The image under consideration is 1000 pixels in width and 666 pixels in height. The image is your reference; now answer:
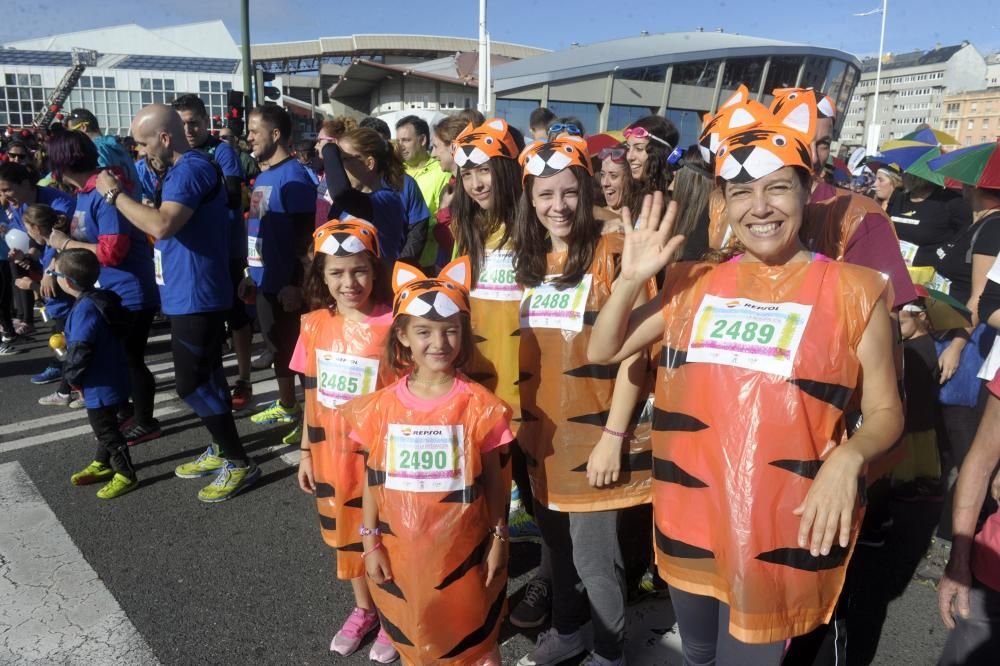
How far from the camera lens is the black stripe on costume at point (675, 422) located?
171 centimetres

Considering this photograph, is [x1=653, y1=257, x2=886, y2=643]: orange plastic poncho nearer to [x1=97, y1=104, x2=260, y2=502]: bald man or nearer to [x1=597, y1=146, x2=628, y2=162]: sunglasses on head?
[x1=597, y1=146, x2=628, y2=162]: sunglasses on head

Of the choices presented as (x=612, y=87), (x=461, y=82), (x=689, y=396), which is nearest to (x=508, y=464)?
(x=689, y=396)

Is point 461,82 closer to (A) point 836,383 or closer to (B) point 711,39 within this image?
(B) point 711,39

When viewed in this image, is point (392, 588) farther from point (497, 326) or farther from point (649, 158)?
point (649, 158)

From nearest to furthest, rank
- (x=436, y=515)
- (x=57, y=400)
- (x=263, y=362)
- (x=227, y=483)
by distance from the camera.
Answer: (x=436, y=515), (x=227, y=483), (x=57, y=400), (x=263, y=362)

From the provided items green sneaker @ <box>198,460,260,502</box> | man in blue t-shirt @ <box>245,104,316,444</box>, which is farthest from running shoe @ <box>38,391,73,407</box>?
green sneaker @ <box>198,460,260,502</box>

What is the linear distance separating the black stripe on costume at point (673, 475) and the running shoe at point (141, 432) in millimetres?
4245

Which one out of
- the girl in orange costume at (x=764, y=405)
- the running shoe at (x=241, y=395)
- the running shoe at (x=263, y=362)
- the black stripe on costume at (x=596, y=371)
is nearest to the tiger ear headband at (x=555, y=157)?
the girl in orange costume at (x=764, y=405)

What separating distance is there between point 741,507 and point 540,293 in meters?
1.01

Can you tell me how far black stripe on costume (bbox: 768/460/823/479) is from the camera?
5.15ft

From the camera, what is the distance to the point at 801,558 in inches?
62.8

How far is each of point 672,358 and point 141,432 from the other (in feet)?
14.4

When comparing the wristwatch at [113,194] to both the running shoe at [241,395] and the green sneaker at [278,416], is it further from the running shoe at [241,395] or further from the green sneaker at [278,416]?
the running shoe at [241,395]

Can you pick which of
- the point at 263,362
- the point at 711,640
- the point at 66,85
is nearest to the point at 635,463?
the point at 711,640
